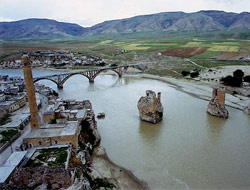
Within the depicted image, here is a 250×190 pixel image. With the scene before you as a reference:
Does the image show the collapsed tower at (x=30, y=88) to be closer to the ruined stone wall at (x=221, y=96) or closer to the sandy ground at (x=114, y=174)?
the sandy ground at (x=114, y=174)

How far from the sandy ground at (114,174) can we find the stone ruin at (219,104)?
2264 cm

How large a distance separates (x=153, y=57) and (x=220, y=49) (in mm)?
39991

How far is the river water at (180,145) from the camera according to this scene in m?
25.9

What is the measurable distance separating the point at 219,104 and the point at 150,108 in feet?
41.7

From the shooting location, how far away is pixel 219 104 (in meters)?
42.2

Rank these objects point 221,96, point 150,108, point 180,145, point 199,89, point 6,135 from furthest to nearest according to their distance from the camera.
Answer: point 199,89 → point 221,96 → point 150,108 → point 180,145 → point 6,135

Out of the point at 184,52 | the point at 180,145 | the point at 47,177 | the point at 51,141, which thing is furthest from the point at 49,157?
the point at 184,52

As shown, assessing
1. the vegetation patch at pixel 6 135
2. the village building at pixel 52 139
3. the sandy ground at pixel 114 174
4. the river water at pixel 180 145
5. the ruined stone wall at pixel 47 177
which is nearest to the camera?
the ruined stone wall at pixel 47 177

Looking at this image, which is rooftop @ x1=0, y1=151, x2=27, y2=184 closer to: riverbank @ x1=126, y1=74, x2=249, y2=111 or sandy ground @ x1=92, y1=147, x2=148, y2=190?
sandy ground @ x1=92, y1=147, x2=148, y2=190

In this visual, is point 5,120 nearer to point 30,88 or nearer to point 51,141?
point 30,88

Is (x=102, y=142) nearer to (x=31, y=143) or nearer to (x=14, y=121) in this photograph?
(x=31, y=143)

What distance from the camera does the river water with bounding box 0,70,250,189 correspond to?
2592cm

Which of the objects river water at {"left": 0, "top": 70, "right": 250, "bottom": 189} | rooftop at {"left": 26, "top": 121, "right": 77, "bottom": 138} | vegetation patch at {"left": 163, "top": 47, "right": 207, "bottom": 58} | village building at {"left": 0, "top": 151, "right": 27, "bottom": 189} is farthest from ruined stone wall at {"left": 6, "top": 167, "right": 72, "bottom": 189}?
vegetation patch at {"left": 163, "top": 47, "right": 207, "bottom": 58}

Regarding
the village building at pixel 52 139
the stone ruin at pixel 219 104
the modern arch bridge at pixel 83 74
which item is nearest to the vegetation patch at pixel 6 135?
the village building at pixel 52 139
